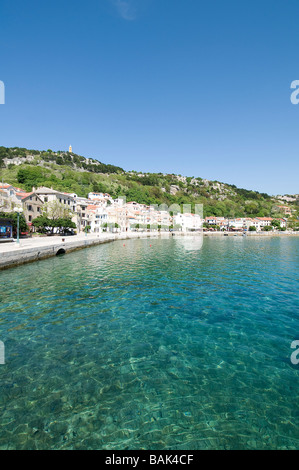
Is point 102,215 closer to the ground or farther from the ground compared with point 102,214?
closer to the ground

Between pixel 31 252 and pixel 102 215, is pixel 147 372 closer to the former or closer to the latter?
pixel 31 252

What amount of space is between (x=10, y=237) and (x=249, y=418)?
39.5 metres

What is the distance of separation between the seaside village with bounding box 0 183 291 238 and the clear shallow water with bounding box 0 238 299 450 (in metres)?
21.7

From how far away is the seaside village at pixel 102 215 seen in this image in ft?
182

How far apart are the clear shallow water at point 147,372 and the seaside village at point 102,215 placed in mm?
21683

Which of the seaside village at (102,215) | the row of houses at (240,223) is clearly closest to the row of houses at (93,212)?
the seaside village at (102,215)

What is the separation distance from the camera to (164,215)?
133 meters

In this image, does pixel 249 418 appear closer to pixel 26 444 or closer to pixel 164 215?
pixel 26 444

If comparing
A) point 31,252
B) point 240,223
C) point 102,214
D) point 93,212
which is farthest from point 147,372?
point 240,223

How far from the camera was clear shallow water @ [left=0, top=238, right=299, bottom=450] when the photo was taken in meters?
4.80

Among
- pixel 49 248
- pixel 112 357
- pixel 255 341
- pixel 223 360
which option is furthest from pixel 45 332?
pixel 49 248

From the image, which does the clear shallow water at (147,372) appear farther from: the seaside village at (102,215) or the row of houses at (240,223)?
the row of houses at (240,223)

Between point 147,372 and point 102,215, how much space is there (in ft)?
285

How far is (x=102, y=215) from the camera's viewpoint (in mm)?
90938
